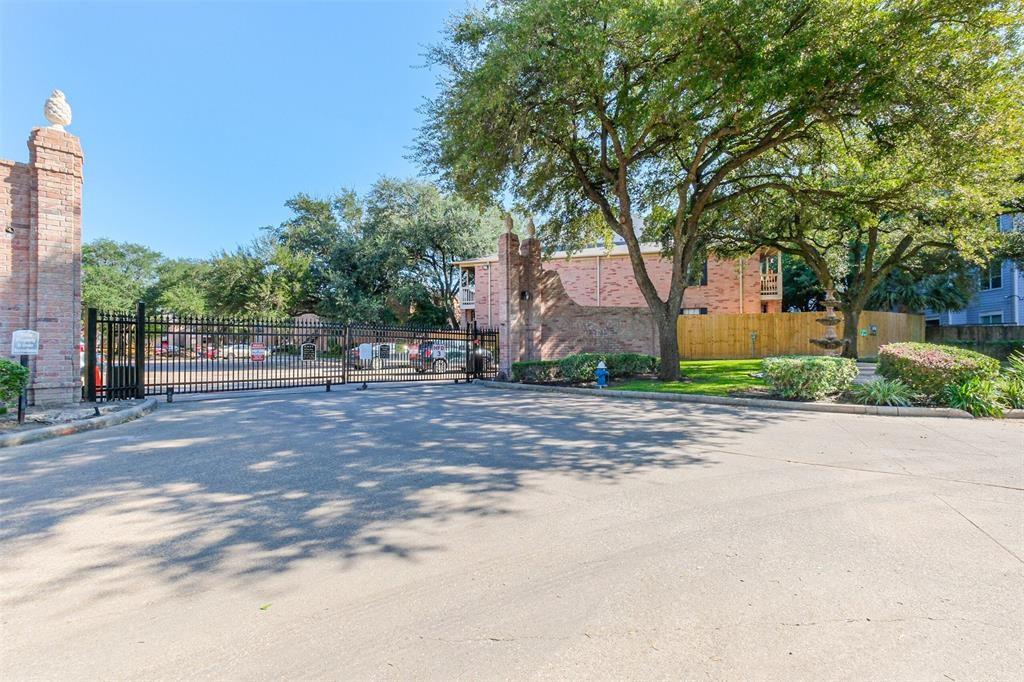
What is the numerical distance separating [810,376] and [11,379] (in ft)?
45.4

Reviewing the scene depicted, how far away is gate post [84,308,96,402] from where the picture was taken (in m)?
10.3

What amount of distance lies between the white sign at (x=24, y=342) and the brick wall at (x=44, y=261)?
117 centimetres

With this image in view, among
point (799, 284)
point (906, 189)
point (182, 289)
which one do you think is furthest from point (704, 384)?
point (182, 289)

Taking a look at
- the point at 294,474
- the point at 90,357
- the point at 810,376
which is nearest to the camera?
the point at 294,474

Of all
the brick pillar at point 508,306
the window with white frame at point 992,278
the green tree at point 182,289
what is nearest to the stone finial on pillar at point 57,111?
the brick pillar at point 508,306

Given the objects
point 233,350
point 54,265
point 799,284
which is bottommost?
point 233,350

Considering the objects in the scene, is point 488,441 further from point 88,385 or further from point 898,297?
point 898,297

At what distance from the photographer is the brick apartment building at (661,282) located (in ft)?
91.1

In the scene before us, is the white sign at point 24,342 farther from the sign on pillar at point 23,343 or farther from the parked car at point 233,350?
the parked car at point 233,350

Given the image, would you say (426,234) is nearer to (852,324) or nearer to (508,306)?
(508,306)

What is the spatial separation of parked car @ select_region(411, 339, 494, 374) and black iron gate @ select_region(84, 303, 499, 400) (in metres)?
0.04

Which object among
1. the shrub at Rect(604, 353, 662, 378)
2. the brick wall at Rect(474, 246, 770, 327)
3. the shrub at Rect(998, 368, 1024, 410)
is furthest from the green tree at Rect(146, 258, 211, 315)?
the shrub at Rect(998, 368, 1024, 410)

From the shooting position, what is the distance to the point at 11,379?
7469 millimetres

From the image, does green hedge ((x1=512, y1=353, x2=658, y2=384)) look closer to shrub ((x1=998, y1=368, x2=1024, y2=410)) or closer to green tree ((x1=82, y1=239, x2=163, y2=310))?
shrub ((x1=998, y1=368, x2=1024, y2=410))
